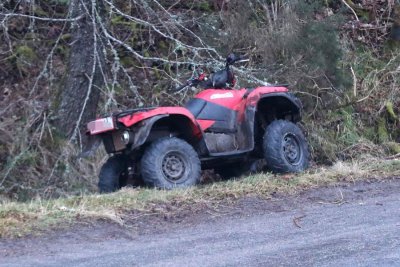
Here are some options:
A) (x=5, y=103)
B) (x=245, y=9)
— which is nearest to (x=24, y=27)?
(x=5, y=103)

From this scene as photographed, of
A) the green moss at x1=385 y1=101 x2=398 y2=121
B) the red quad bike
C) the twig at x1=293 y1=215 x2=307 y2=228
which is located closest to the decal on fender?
the red quad bike

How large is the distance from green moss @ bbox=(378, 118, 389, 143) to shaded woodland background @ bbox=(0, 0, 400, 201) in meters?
0.02

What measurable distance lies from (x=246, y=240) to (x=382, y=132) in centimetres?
720

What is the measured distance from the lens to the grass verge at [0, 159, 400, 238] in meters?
7.88

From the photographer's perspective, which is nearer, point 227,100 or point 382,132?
point 227,100

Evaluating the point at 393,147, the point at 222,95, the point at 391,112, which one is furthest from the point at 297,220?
the point at 391,112

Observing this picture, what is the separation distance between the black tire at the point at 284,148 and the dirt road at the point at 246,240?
4.54 feet

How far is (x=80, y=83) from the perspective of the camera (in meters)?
12.5

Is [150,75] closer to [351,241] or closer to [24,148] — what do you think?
[24,148]

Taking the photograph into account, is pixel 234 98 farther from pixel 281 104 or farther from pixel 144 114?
pixel 144 114

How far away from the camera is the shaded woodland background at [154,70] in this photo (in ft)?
40.0

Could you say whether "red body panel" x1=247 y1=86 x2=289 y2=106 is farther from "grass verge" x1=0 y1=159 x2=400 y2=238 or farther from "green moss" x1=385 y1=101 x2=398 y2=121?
"green moss" x1=385 y1=101 x2=398 y2=121

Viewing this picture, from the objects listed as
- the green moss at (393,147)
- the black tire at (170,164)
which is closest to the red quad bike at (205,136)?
the black tire at (170,164)

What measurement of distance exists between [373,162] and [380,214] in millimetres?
3425
